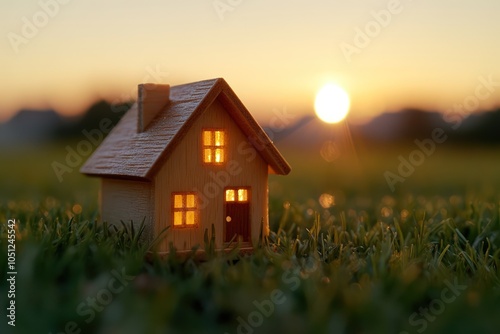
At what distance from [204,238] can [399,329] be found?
3.08m

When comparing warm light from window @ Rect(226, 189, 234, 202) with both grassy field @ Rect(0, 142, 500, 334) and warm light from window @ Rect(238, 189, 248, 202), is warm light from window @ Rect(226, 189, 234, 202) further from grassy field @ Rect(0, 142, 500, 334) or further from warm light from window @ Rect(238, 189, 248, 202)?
grassy field @ Rect(0, 142, 500, 334)

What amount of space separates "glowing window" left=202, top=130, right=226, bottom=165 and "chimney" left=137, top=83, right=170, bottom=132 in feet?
3.08

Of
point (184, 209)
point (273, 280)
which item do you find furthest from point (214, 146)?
point (273, 280)

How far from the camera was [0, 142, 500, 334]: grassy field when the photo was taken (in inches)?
207

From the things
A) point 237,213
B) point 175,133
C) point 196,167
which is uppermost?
→ point 175,133

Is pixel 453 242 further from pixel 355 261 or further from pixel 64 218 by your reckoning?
pixel 64 218

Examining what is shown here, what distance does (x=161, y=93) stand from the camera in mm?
8562

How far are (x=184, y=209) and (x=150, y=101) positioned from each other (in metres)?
1.58

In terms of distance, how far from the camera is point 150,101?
8484 millimetres

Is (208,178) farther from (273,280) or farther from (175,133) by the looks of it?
(273,280)

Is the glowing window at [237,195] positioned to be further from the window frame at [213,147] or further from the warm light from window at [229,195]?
the window frame at [213,147]

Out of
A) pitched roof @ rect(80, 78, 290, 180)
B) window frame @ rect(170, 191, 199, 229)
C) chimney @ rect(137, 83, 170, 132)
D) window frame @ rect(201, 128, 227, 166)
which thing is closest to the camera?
pitched roof @ rect(80, 78, 290, 180)

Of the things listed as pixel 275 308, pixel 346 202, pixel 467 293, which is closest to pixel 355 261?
pixel 467 293

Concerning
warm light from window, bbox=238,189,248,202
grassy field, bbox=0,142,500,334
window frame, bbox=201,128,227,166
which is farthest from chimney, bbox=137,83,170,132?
warm light from window, bbox=238,189,248,202
